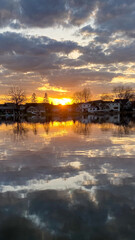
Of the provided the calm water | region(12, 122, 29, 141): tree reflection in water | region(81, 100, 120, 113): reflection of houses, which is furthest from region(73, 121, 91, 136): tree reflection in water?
region(81, 100, 120, 113): reflection of houses

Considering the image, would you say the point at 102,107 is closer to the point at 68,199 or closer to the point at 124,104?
the point at 124,104

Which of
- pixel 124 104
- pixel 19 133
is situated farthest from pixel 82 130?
pixel 124 104

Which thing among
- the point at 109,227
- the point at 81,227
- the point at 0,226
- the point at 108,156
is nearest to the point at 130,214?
the point at 109,227

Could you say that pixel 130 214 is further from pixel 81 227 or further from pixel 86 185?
pixel 86 185

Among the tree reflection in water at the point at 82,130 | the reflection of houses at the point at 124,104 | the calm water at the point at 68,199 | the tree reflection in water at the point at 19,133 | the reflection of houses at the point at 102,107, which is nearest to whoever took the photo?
the calm water at the point at 68,199

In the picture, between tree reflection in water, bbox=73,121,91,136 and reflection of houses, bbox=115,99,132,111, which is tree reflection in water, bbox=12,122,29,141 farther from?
reflection of houses, bbox=115,99,132,111

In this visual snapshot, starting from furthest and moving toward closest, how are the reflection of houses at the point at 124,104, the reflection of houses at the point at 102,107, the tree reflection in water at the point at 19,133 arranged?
1. the reflection of houses at the point at 102,107
2. the reflection of houses at the point at 124,104
3. the tree reflection in water at the point at 19,133

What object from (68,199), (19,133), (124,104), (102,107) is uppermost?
(124,104)

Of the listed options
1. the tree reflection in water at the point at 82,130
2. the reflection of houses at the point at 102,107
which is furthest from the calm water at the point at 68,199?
the reflection of houses at the point at 102,107

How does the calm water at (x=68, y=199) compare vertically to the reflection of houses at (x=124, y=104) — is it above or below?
below

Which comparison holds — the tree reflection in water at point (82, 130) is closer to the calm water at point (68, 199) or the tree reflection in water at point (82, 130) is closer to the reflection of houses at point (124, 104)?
the calm water at point (68, 199)

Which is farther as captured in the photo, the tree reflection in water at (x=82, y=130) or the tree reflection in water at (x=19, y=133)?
the tree reflection in water at (x=82, y=130)

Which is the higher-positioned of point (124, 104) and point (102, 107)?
point (124, 104)

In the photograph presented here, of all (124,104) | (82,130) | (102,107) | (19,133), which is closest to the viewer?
(19,133)
